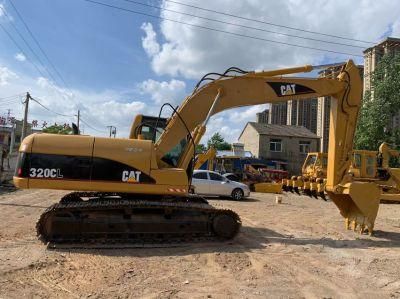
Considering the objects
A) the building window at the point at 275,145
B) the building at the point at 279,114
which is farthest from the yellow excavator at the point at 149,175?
the building at the point at 279,114

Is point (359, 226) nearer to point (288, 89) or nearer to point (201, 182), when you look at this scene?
point (288, 89)

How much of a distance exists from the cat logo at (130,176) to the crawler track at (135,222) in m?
0.48

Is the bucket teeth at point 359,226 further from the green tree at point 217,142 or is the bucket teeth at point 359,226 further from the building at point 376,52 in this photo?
the green tree at point 217,142

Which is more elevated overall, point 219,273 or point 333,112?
point 333,112

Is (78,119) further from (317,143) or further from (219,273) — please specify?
(219,273)

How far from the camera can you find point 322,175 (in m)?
26.0

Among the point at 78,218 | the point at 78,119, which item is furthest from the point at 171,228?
the point at 78,119

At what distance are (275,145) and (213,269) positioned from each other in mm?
51632

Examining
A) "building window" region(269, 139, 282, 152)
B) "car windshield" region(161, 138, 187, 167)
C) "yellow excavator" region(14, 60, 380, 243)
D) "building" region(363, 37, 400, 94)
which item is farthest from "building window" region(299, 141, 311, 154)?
"car windshield" region(161, 138, 187, 167)

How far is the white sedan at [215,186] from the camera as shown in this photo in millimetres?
22562

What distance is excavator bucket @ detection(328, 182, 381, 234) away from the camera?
10.8 m

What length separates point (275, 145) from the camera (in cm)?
5809

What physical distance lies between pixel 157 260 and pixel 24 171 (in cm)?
340

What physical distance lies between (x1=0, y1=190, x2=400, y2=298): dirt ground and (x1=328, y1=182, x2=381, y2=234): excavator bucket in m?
0.48
